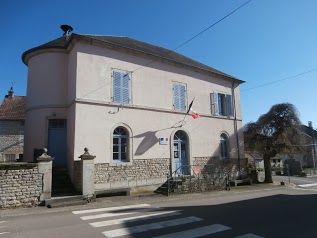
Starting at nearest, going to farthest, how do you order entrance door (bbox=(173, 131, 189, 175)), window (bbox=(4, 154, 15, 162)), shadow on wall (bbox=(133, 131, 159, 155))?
1. shadow on wall (bbox=(133, 131, 159, 155))
2. entrance door (bbox=(173, 131, 189, 175))
3. window (bbox=(4, 154, 15, 162))

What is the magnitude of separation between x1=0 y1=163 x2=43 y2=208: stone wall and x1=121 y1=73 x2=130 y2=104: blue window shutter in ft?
17.6

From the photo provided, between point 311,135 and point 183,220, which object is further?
point 311,135

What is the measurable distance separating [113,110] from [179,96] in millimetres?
4574

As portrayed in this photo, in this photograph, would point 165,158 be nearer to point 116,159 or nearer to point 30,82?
point 116,159

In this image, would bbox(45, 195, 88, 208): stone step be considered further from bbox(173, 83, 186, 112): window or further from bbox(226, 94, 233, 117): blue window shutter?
bbox(226, 94, 233, 117): blue window shutter

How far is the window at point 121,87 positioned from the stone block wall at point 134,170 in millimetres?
3157

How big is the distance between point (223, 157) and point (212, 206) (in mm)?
8409

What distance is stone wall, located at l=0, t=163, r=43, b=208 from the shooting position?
29.7ft

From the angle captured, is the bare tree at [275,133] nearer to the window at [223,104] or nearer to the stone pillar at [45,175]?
the window at [223,104]

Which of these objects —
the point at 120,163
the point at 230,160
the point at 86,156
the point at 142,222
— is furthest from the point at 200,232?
the point at 230,160

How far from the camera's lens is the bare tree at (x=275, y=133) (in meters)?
18.0

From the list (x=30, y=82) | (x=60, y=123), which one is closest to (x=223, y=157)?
(x=60, y=123)

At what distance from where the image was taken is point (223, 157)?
17.4 meters

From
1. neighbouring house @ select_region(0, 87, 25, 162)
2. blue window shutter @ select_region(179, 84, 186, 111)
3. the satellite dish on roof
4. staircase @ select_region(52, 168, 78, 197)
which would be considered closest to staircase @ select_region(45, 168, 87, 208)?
staircase @ select_region(52, 168, 78, 197)
